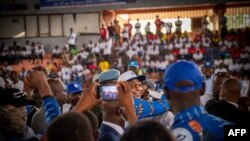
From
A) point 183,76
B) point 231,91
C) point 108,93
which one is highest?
point 183,76

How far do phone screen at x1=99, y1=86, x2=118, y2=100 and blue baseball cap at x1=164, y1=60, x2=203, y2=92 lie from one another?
404 millimetres

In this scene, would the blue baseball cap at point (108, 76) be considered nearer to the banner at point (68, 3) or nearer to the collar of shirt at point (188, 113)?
the collar of shirt at point (188, 113)

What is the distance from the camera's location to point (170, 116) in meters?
3.84

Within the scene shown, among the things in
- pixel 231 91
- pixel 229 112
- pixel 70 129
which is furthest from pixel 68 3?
pixel 70 129

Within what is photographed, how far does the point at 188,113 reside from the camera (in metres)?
2.38

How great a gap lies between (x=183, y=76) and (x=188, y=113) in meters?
0.24

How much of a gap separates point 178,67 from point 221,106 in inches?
51.1

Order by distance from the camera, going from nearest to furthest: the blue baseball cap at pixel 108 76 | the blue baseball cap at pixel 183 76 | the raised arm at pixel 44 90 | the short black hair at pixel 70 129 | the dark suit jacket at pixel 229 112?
the short black hair at pixel 70 129, the blue baseball cap at pixel 183 76, the raised arm at pixel 44 90, the blue baseball cap at pixel 108 76, the dark suit jacket at pixel 229 112

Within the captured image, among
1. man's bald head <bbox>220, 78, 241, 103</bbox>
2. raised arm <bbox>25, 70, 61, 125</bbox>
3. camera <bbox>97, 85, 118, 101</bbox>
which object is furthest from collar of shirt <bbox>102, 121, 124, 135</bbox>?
man's bald head <bbox>220, 78, 241, 103</bbox>

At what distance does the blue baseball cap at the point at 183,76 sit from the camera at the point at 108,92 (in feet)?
1.33

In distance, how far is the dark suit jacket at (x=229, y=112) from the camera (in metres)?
3.35

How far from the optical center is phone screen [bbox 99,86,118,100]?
260cm

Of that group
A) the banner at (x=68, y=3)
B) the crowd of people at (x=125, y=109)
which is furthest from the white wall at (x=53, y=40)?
the crowd of people at (x=125, y=109)

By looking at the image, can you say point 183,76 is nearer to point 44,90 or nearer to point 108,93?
point 108,93
